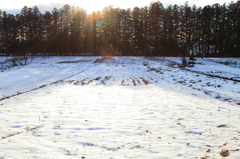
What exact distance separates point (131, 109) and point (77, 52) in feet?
172

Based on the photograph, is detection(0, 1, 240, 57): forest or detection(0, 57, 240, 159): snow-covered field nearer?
detection(0, 57, 240, 159): snow-covered field

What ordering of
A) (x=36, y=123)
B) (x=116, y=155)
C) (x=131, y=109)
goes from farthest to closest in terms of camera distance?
(x=131, y=109)
(x=36, y=123)
(x=116, y=155)

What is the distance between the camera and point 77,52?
189ft

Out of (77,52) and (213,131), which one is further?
(77,52)

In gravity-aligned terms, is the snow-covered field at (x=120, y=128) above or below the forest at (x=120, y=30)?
below

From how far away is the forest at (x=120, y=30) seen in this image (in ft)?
166

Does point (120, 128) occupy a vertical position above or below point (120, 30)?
below

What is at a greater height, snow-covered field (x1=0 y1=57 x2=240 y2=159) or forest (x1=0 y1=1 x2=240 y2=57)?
forest (x1=0 y1=1 x2=240 y2=57)

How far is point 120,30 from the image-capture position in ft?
188

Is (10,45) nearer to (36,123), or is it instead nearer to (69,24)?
(69,24)

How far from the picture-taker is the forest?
5056 centimetres

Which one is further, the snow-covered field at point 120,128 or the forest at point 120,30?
the forest at point 120,30

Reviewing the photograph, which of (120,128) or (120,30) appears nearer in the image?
(120,128)

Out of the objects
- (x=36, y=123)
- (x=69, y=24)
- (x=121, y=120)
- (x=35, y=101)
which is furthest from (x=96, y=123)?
(x=69, y=24)
